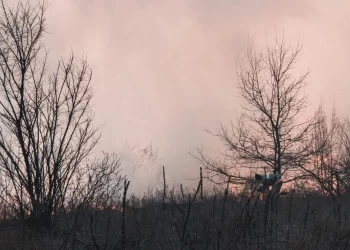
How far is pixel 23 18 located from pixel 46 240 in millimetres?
6784

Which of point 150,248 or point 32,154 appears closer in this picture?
point 150,248

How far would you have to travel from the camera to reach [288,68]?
23.7 m

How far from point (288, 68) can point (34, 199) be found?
15916 mm

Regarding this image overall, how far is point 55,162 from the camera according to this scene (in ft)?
39.2

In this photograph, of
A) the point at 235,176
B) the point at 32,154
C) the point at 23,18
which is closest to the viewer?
the point at 32,154

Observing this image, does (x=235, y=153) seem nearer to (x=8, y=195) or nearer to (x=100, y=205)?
(x=100, y=205)

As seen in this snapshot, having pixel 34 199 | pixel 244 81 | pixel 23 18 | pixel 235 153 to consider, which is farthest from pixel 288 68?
pixel 34 199

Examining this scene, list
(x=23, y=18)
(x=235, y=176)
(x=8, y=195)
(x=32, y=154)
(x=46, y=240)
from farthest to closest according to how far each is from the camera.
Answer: (x=235, y=176)
(x=23, y=18)
(x=32, y=154)
(x=8, y=195)
(x=46, y=240)

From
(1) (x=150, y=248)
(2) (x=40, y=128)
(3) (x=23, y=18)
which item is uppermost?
(3) (x=23, y=18)

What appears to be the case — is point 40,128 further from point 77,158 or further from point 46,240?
point 46,240

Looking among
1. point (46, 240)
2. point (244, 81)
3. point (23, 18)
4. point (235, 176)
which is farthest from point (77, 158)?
point (244, 81)

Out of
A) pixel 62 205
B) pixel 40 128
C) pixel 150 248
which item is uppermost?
pixel 40 128

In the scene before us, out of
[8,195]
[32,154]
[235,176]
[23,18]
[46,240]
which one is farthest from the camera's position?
[235,176]

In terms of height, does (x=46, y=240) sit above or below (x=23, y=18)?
below
